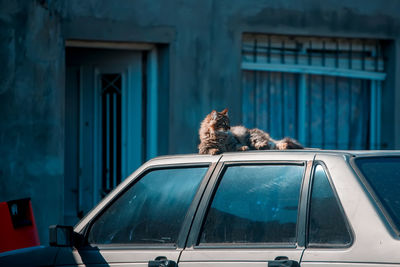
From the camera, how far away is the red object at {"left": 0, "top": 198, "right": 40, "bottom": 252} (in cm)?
564

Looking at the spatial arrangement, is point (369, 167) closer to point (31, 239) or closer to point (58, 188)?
point (31, 239)

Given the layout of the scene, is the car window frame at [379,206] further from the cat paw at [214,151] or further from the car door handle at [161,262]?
the car door handle at [161,262]

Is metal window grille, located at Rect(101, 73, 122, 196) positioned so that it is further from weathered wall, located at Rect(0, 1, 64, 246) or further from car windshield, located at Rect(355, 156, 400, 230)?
car windshield, located at Rect(355, 156, 400, 230)

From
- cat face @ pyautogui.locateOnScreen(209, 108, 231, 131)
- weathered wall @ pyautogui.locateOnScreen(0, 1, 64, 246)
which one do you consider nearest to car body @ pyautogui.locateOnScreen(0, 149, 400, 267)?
cat face @ pyautogui.locateOnScreen(209, 108, 231, 131)

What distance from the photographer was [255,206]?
3912 mm

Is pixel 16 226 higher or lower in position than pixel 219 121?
lower

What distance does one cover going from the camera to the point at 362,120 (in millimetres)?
10445

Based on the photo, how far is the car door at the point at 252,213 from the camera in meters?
3.71

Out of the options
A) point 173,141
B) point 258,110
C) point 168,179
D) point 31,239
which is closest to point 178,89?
point 173,141

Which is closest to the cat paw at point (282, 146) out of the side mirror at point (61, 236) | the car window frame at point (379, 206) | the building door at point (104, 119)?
the car window frame at point (379, 206)

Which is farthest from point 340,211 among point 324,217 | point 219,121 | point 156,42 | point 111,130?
point 111,130

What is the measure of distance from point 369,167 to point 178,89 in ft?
18.2

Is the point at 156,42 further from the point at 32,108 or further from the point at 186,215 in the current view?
the point at 186,215

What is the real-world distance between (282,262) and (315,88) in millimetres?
6722
